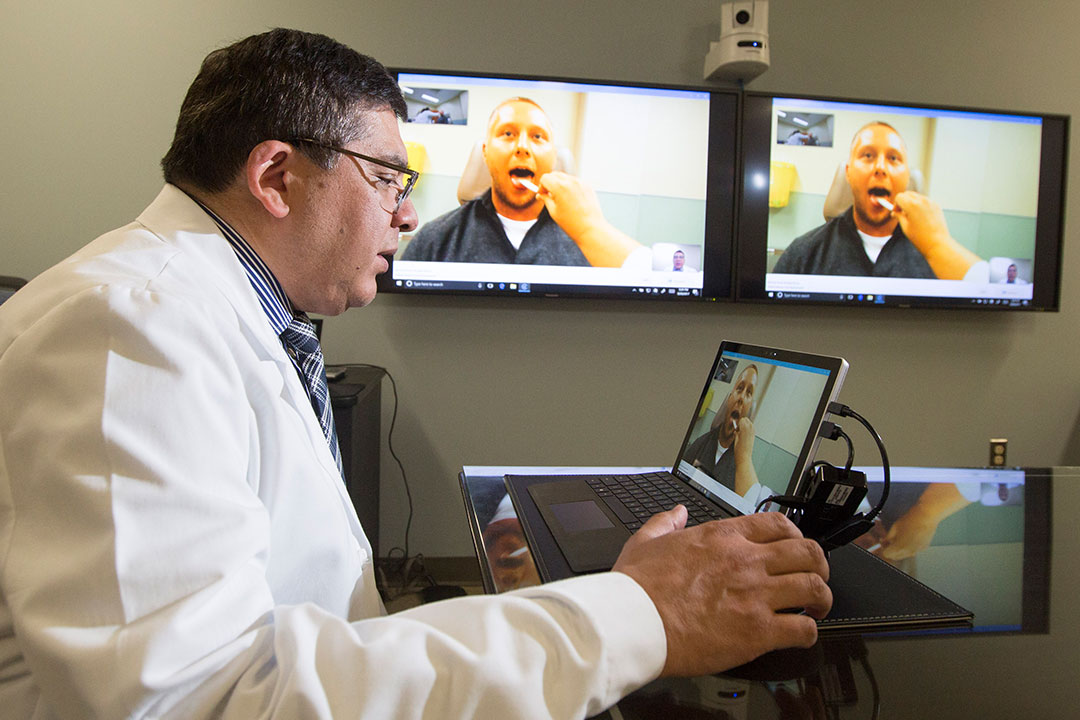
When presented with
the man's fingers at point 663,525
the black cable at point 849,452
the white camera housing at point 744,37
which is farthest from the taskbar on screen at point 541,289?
the man's fingers at point 663,525

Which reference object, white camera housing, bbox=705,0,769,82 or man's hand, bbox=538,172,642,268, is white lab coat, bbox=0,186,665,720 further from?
white camera housing, bbox=705,0,769,82

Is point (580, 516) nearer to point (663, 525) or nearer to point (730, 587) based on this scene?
point (663, 525)

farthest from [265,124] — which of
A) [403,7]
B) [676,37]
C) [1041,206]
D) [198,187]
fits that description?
[1041,206]

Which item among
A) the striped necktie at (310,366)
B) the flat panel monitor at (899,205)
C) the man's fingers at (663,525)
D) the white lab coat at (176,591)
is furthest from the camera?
the flat panel monitor at (899,205)

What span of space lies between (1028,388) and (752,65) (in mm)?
1705

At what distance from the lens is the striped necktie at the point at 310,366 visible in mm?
1005

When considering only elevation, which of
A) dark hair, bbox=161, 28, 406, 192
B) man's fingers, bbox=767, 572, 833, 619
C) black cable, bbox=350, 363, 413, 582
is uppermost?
dark hair, bbox=161, 28, 406, 192

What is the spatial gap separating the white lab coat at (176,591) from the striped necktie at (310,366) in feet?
1.21

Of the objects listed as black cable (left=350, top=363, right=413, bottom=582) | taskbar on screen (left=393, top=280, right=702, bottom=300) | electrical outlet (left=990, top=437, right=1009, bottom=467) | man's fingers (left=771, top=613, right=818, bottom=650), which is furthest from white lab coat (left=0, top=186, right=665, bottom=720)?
electrical outlet (left=990, top=437, right=1009, bottom=467)

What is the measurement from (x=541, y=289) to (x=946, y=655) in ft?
6.41

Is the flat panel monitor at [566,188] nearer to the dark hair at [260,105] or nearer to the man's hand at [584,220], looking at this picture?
the man's hand at [584,220]

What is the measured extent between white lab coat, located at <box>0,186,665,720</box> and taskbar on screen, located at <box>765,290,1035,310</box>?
2.15 m

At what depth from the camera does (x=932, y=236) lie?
261cm

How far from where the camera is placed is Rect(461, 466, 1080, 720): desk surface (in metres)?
0.52
